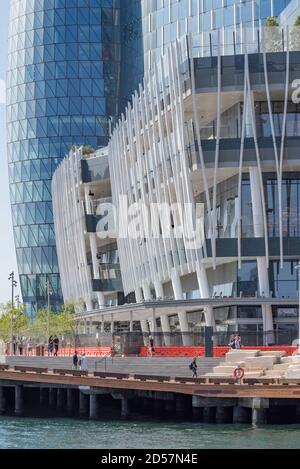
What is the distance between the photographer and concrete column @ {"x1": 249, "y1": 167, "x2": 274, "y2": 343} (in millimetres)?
95062

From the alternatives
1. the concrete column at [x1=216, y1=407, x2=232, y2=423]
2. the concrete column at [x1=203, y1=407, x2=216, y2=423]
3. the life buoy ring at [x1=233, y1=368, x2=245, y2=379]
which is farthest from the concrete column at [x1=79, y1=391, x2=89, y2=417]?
the life buoy ring at [x1=233, y1=368, x2=245, y2=379]

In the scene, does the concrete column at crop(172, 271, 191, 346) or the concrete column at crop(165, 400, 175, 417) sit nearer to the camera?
the concrete column at crop(165, 400, 175, 417)

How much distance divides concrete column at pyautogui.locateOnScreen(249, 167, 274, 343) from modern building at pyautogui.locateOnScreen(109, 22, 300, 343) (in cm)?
7

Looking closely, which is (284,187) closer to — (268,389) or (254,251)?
(254,251)

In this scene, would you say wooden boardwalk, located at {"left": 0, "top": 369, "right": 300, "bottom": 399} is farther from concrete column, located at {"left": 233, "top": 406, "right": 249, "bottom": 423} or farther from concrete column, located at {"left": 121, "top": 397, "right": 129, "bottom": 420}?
concrete column, located at {"left": 233, "top": 406, "right": 249, "bottom": 423}

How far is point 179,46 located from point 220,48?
322 cm

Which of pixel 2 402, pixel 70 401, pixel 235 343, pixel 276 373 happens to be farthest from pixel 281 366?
pixel 2 402

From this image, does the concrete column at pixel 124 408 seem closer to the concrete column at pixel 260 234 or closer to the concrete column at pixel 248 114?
the concrete column at pixel 260 234

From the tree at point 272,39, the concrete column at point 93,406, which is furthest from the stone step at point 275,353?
the tree at point 272,39

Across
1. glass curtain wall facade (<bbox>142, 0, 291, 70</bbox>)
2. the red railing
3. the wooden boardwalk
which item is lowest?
the wooden boardwalk

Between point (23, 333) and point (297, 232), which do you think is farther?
point (23, 333)

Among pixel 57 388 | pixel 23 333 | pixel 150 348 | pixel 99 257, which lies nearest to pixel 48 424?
pixel 57 388

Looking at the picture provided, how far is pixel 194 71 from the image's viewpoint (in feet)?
309

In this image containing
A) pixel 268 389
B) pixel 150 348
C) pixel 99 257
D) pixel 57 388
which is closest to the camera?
pixel 268 389
